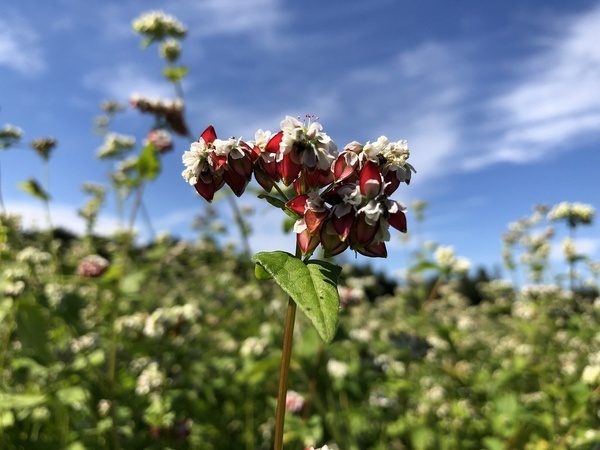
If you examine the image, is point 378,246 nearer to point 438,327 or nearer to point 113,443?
point 113,443

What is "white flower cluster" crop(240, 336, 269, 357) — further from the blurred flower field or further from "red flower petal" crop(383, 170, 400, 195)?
"red flower petal" crop(383, 170, 400, 195)

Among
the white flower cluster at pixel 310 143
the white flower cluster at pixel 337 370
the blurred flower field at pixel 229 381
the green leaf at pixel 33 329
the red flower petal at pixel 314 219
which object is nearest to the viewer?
the red flower petal at pixel 314 219

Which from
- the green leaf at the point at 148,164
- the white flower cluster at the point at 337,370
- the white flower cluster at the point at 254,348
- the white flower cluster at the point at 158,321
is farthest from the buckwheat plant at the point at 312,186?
the white flower cluster at the point at 254,348

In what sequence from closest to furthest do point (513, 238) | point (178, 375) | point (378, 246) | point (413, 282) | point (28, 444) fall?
point (378, 246) < point (28, 444) < point (178, 375) < point (513, 238) < point (413, 282)

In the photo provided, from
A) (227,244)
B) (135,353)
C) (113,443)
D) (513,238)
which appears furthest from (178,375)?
(513,238)

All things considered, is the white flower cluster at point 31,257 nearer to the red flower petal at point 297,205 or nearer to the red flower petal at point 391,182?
the red flower petal at point 297,205

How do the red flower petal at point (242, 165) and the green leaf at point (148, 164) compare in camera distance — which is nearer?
the red flower petal at point (242, 165)

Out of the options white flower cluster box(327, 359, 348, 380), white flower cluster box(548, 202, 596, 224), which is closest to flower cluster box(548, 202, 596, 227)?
white flower cluster box(548, 202, 596, 224)
